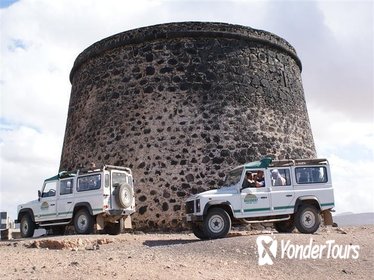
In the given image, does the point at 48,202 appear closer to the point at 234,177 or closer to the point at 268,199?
the point at 234,177

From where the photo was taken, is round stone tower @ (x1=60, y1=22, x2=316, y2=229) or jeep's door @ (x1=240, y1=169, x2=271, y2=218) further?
round stone tower @ (x1=60, y1=22, x2=316, y2=229)

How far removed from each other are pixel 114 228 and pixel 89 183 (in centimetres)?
143

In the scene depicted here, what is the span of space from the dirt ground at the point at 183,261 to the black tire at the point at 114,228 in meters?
2.60

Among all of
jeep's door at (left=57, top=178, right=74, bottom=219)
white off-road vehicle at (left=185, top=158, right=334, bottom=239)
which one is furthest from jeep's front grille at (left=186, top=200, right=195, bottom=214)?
jeep's door at (left=57, top=178, right=74, bottom=219)

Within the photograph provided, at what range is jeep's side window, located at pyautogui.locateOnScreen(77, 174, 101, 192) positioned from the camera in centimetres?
1207

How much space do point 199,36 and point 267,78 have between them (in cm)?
253

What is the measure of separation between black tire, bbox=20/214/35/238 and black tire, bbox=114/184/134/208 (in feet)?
9.59

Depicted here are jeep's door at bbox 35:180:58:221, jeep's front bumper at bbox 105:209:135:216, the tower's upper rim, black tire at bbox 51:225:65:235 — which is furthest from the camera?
the tower's upper rim

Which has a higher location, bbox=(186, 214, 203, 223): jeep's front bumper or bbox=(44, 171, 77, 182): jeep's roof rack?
bbox=(44, 171, 77, 182): jeep's roof rack

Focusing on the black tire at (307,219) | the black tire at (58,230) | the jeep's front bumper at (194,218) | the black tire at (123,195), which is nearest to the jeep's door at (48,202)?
the black tire at (58,230)

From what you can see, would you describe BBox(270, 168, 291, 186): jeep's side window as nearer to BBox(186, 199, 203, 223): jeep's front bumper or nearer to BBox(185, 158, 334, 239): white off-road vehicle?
BBox(185, 158, 334, 239): white off-road vehicle

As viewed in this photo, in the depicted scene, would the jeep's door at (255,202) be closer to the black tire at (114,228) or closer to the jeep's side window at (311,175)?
the jeep's side window at (311,175)

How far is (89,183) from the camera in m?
12.2

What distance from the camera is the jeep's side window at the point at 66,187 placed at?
41.2 feet
